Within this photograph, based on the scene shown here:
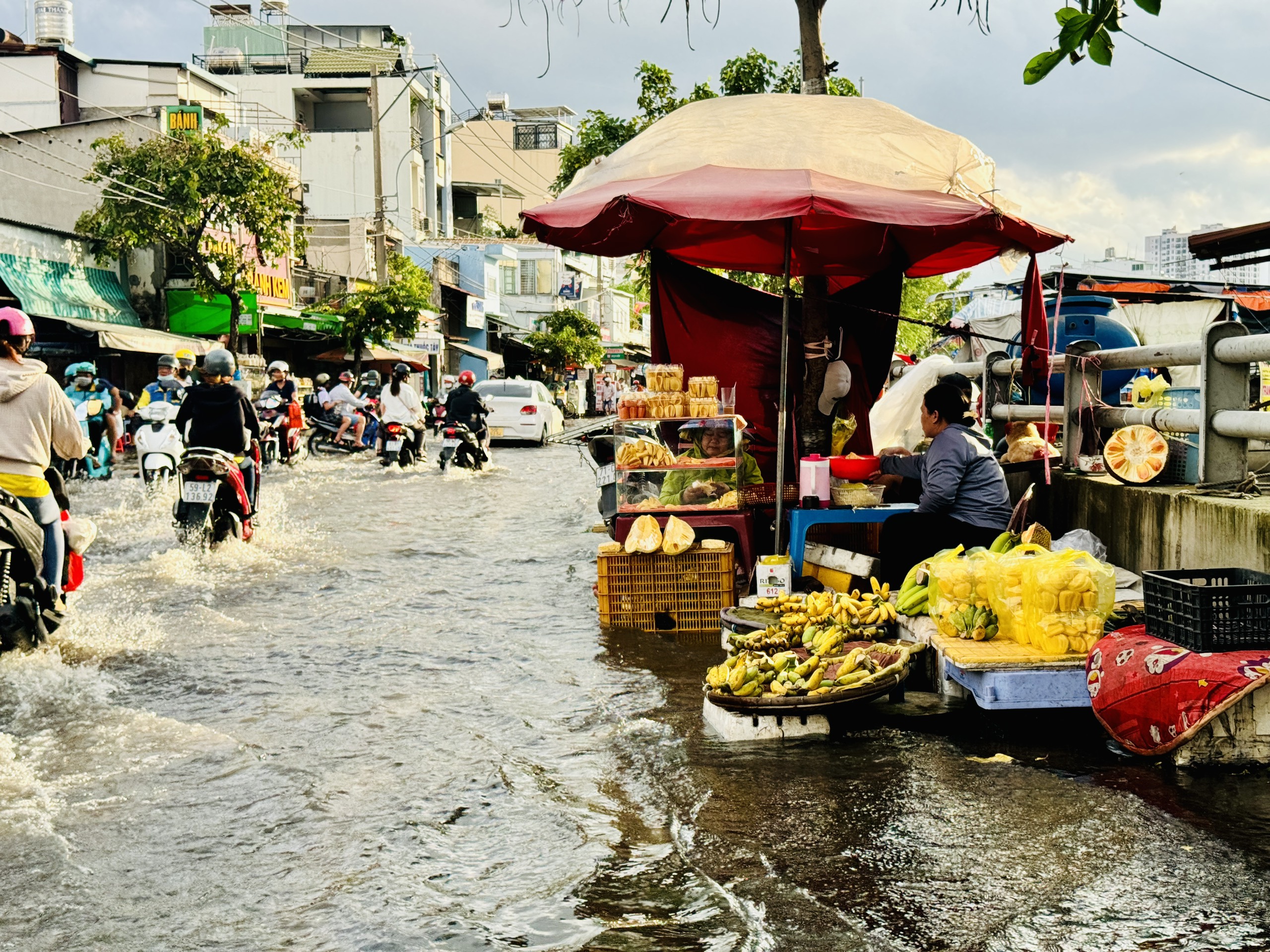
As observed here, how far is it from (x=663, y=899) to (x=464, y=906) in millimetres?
583

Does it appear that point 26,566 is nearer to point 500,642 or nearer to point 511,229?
point 500,642

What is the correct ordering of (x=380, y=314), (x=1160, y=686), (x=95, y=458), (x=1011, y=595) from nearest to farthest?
(x=1160, y=686) → (x=1011, y=595) → (x=95, y=458) → (x=380, y=314)

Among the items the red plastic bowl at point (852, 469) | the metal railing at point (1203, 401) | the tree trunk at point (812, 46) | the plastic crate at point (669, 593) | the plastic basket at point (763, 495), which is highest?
the tree trunk at point (812, 46)

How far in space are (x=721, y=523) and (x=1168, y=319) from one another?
14762mm

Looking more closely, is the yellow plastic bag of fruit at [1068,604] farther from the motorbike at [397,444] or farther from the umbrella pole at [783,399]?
the motorbike at [397,444]

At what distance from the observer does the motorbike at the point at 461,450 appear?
69.3ft

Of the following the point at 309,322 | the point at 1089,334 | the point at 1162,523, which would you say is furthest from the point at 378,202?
the point at 1162,523

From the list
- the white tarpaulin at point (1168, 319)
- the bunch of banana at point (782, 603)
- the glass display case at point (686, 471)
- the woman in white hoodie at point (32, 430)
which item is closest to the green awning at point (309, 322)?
the white tarpaulin at point (1168, 319)

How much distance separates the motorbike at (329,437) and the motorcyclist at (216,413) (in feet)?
45.5

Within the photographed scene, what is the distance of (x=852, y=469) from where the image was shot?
26.6ft

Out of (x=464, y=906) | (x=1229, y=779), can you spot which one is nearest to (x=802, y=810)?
(x=464, y=906)

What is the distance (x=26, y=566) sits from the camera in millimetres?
6520

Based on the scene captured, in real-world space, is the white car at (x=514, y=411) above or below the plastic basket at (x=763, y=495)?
above

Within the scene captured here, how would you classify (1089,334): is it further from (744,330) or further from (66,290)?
(66,290)
